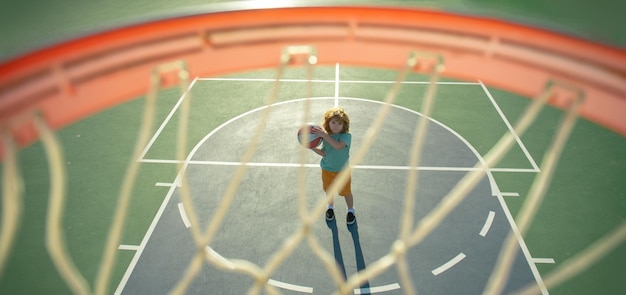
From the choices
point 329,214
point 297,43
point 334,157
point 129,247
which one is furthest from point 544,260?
point 129,247

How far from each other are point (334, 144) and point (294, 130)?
115 inches

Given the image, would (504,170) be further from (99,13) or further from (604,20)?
(99,13)

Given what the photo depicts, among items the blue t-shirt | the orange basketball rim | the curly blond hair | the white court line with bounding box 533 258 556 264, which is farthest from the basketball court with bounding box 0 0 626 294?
the blue t-shirt

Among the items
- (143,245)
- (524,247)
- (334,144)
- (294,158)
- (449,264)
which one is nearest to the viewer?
(334,144)

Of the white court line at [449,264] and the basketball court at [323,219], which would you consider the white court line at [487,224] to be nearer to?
the basketball court at [323,219]

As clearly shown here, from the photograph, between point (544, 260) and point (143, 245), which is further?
point (143, 245)

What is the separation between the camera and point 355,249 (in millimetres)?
4848

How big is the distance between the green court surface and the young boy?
57cm

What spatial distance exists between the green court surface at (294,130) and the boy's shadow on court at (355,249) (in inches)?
70.2

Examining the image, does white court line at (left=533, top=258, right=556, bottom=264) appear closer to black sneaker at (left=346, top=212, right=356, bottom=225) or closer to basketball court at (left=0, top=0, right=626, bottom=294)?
basketball court at (left=0, top=0, right=626, bottom=294)

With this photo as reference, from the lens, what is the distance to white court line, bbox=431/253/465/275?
4.58m

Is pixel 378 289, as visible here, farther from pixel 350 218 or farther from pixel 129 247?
pixel 129 247

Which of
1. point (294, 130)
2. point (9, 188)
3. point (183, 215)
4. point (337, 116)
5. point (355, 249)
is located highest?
point (294, 130)

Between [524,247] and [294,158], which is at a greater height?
[294,158]
